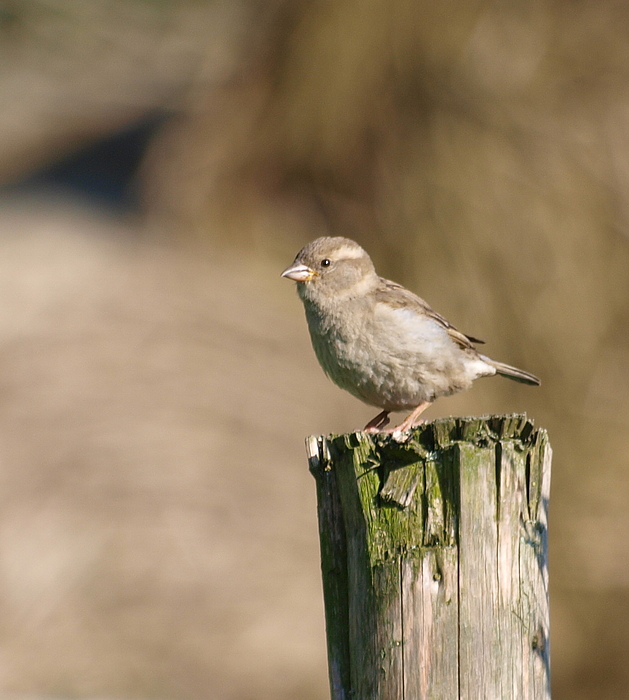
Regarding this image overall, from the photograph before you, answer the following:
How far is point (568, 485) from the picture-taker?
662 centimetres

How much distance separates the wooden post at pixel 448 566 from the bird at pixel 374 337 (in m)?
1.34

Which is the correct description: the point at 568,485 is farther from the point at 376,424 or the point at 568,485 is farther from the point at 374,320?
the point at 374,320

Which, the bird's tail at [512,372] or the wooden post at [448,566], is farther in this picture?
the bird's tail at [512,372]

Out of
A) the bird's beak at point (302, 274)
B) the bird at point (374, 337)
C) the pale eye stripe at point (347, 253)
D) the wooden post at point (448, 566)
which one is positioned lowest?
the wooden post at point (448, 566)

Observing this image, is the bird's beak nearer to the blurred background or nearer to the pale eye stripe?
the pale eye stripe

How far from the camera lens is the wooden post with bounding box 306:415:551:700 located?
2158 mm

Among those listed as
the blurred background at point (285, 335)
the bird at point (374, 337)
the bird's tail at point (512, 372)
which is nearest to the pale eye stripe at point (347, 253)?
the bird at point (374, 337)

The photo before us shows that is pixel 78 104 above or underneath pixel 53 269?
above

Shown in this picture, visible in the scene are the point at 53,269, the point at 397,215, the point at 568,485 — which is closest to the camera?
the point at 568,485

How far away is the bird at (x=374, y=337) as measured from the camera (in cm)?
371

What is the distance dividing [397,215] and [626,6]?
7.12ft

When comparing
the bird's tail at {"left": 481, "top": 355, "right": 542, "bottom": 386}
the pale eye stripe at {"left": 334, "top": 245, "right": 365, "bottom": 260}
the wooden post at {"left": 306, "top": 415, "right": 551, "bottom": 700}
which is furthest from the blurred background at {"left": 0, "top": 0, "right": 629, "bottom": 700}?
the wooden post at {"left": 306, "top": 415, "right": 551, "bottom": 700}

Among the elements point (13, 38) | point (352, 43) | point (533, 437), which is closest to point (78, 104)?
point (13, 38)

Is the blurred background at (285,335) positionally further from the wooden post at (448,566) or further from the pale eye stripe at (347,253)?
the wooden post at (448,566)
